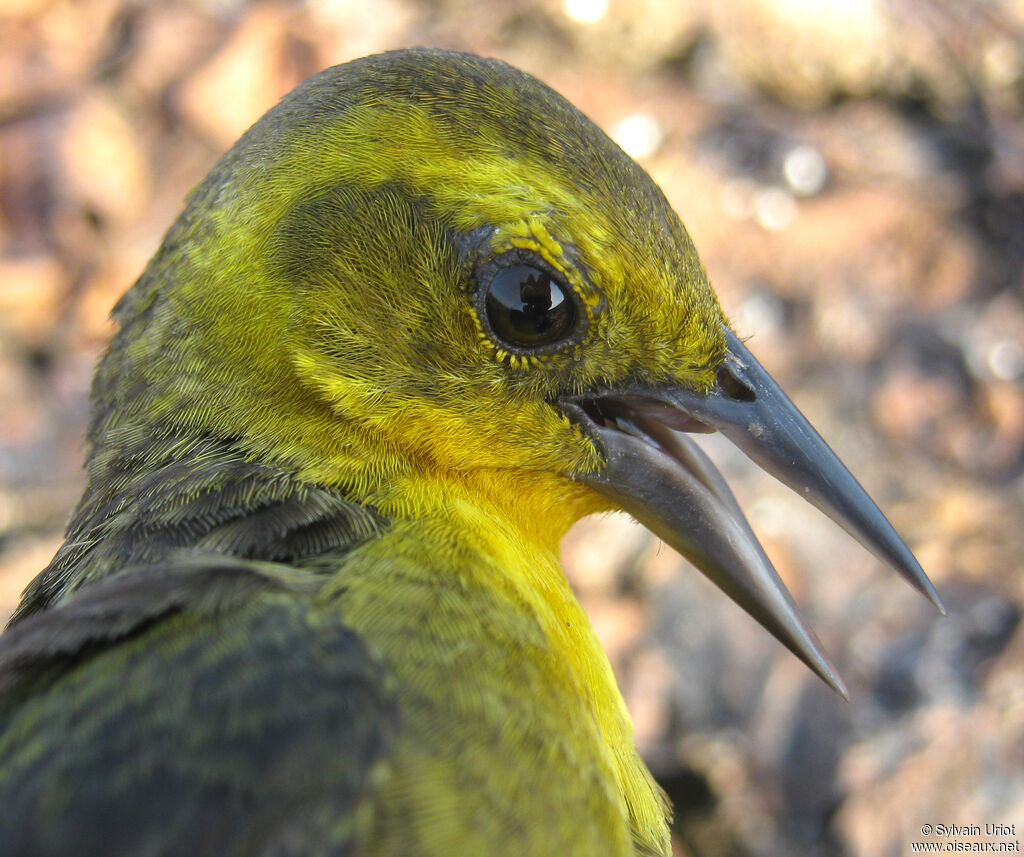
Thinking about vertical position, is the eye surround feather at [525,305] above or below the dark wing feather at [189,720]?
above

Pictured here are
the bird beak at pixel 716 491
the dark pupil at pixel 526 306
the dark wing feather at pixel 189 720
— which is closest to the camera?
the dark wing feather at pixel 189 720

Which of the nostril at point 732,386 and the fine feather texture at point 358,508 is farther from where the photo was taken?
the nostril at point 732,386

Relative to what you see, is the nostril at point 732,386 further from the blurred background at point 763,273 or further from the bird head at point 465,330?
the blurred background at point 763,273

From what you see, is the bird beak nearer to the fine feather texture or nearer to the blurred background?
the fine feather texture

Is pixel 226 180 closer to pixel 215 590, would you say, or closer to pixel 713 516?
pixel 215 590

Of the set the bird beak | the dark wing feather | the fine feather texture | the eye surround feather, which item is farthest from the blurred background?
the dark wing feather

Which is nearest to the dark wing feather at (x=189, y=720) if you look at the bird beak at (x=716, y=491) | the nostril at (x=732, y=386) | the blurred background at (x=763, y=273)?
the bird beak at (x=716, y=491)
